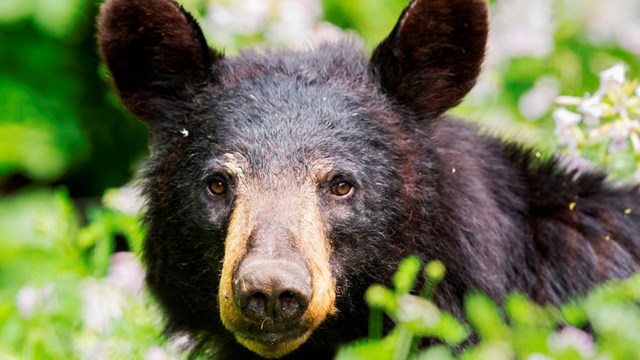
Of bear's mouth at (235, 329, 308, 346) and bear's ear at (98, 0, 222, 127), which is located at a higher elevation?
bear's ear at (98, 0, 222, 127)

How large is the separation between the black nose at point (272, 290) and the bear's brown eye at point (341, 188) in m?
0.51

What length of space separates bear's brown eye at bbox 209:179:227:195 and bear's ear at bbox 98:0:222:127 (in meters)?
0.52

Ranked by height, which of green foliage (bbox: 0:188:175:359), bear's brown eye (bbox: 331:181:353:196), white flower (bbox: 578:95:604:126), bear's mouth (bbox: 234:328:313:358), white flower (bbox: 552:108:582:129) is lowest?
green foliage (bbox: 0:188:175:359)

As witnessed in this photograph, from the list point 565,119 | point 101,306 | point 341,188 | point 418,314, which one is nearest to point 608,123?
point 565,119

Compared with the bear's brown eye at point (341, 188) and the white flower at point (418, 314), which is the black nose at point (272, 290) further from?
the white flower at point (418, 314)

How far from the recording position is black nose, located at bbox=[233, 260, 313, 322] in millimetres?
4082

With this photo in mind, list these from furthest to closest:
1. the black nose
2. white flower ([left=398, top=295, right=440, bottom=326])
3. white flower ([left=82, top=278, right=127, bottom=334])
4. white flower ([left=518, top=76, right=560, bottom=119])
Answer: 1. white flower ([left=518, top=76, right=560, bottom=119])
2. white flower ([left=82, top=278, right=127, bottom=334])
3. the black nose
4. white flower ([left=398, top=295, right=440, bottom=326])

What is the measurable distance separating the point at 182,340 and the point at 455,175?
1.38 m

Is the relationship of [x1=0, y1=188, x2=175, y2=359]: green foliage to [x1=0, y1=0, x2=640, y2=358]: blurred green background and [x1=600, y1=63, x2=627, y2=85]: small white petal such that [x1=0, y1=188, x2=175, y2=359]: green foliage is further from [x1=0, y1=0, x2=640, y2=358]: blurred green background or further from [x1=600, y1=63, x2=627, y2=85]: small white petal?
[x1=600, y1=63, x2=627, y2=85]: small white petal

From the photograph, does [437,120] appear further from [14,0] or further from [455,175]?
[14,0]

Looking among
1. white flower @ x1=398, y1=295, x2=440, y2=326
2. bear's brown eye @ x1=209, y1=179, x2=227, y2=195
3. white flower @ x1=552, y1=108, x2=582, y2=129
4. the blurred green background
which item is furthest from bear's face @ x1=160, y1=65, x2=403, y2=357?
the blurred green background

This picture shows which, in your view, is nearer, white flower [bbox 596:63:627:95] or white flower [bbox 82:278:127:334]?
white flower [bbox 596:63:627:95]

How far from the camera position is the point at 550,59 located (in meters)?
8.95

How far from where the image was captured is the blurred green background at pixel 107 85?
7529 mm
